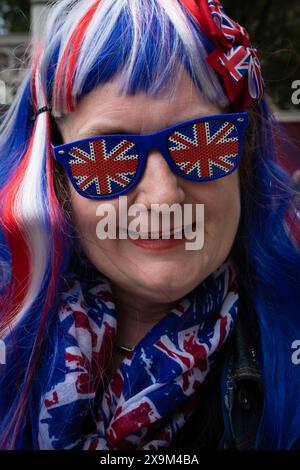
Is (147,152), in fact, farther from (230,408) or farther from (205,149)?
(230,408)

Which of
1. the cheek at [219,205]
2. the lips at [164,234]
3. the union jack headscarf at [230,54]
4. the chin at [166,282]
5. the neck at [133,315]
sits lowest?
the neck at [133,315]

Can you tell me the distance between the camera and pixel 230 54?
124 cm

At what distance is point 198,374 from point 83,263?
0.40 m

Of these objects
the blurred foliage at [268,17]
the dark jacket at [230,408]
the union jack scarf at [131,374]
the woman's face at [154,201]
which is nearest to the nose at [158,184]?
the woman's face at [154,201]

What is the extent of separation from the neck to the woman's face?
0.07 m

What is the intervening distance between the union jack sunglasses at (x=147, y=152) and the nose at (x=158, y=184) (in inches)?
0.5

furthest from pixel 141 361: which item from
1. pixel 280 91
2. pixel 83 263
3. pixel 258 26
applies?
pixel 258 26

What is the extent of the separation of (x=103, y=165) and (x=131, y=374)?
0.49 meters

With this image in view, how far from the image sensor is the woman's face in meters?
1.18

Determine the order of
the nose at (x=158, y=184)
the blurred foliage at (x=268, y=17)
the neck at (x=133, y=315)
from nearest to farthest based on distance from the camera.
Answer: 1. the nose at (x=158, y=184)
2. the neck at (x=133, y=315)
3. the blurred foliage at (x=268, y=17)

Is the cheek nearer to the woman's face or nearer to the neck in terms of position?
the woman's face

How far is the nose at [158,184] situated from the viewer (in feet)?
3.86

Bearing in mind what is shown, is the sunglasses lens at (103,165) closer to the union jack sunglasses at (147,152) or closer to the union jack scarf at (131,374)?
the union jack sunglasses at (147,152)
